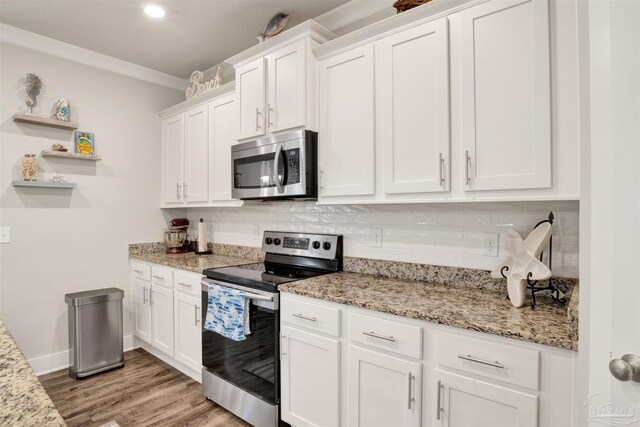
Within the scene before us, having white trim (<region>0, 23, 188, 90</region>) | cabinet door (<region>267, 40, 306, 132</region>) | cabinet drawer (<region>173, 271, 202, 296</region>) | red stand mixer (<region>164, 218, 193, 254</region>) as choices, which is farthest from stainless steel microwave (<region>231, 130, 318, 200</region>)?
white trim (<region>0, 23, 188, 90</region>)

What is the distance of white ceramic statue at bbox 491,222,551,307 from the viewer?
4.61 feet

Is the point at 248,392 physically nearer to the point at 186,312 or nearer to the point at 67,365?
the point at 186,312

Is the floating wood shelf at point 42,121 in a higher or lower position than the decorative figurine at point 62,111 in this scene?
lower

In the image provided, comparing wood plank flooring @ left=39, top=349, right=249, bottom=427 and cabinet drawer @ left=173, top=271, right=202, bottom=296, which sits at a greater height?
cabinet drawer @ left=173, top=271, right=202, bottom=296

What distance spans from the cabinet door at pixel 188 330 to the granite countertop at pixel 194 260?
0.23m

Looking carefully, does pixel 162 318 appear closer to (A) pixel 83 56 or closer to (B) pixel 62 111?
(B) pixel 62 111

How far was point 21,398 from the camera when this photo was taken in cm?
69

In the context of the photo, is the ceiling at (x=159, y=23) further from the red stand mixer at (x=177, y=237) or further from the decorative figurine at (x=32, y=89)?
the red stand mixer at (x=177, y=237)

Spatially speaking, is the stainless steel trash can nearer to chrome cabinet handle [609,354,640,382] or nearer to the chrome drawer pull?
the chrome drawer pull

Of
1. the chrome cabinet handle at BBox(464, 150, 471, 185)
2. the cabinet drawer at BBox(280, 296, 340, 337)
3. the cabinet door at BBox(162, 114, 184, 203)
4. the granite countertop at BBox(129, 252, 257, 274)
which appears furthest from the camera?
the cabinet door at BBox(162, 114, 184, 203)

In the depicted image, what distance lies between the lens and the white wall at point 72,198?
8.79 ft

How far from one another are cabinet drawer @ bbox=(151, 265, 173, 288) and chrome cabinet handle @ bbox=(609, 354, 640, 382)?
2.74 m

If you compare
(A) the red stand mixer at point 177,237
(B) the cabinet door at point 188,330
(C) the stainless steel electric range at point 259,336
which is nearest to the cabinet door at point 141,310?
(A) the red stand mixer at point 177,237

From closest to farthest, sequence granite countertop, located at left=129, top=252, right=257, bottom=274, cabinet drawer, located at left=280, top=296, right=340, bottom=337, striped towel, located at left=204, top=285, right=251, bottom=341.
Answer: cabinet drawer, located at left=280, top=296, right=340, bottom=337, striped towel, located at left=204, top=285, right=251, bottom=341, granite countertop, located at left=129, top=252, right=257, bottom=274
